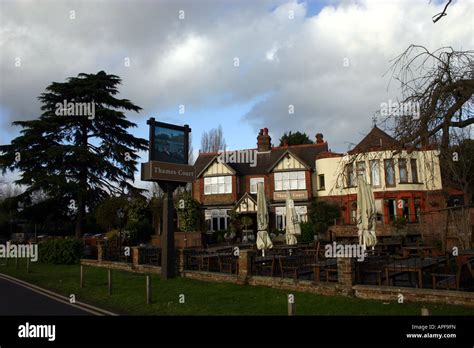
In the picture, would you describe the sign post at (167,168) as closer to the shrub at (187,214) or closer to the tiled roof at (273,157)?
the shrub at (187,214)

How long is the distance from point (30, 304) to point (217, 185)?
33.3 meters

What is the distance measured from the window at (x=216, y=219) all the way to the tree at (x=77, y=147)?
447 inches

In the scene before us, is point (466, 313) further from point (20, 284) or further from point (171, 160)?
point (20, 284)

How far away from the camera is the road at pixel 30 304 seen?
10703 mm

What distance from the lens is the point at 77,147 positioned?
32688mm

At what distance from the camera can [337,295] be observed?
1120 centimetres

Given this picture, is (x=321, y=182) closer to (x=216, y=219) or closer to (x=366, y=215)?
(x=216, y=219)

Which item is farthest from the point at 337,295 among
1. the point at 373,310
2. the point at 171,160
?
the point at 171,160

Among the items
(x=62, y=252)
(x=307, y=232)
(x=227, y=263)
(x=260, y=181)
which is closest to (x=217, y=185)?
(x=260, y=181)

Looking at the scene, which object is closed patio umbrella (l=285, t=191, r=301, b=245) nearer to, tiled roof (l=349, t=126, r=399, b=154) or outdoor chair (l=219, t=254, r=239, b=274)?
outdoor chair (l=219, t=254, r=239, b=274)

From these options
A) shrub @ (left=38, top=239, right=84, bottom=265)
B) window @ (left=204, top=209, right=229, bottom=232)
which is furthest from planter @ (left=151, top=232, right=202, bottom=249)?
shrub @ (left=38, top=239, right=84, bottom=265)

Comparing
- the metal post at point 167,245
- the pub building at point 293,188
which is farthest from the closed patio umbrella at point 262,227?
the pub building at point 293,188
